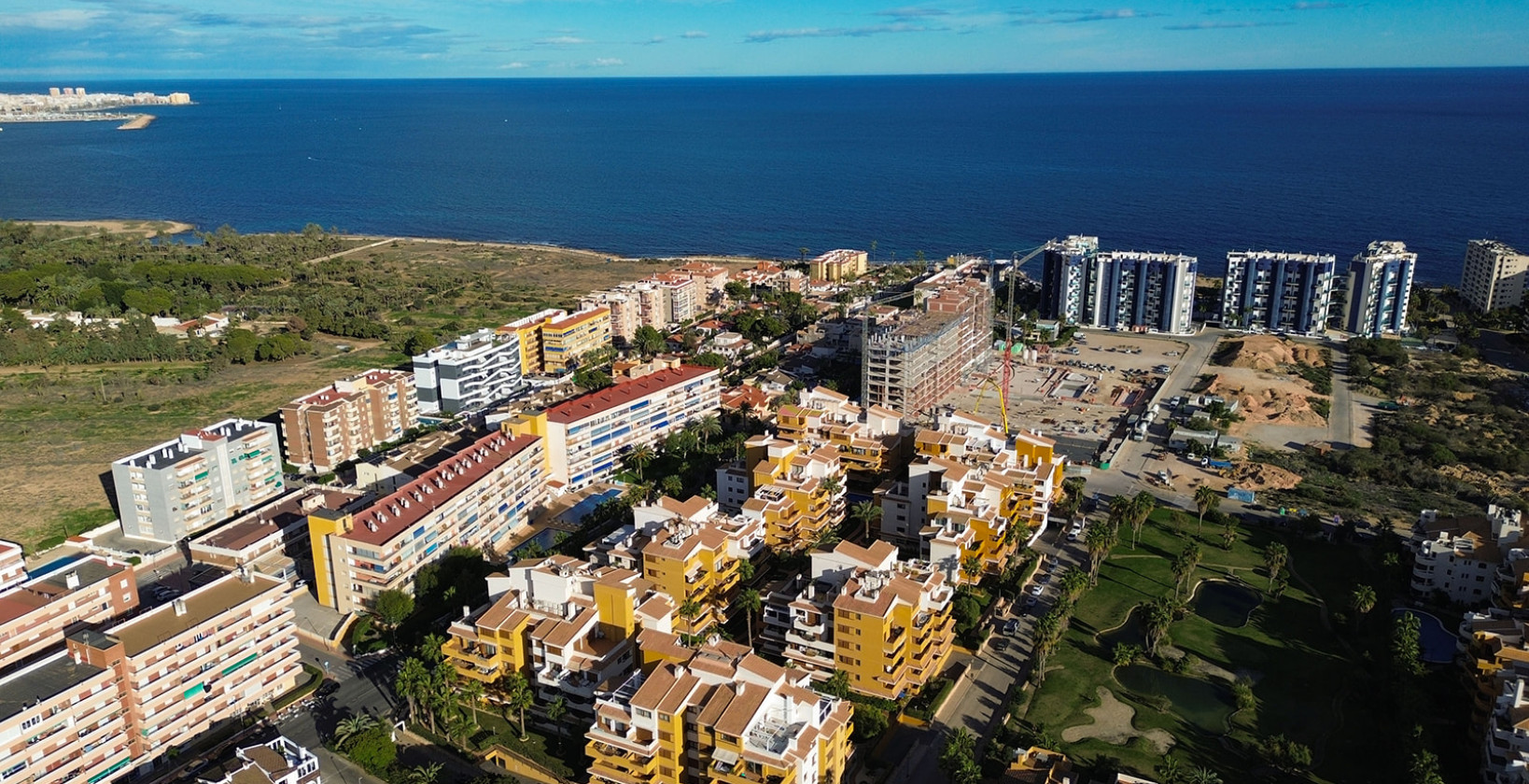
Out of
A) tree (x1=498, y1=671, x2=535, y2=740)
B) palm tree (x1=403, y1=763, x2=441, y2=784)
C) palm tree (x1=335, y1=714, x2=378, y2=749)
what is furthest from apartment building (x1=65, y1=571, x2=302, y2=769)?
tree (x1=498, y1=671, x2=535, y2=740)

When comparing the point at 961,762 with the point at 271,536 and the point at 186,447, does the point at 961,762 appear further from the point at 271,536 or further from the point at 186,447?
the point at 186,447

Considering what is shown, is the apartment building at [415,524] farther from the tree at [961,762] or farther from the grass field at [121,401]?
the tree at [961,762]

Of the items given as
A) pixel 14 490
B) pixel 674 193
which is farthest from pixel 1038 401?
pixel 674 193

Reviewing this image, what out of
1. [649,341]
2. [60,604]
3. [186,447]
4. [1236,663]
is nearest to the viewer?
[60,604]

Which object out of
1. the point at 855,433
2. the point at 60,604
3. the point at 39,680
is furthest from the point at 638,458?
the point at 39,680

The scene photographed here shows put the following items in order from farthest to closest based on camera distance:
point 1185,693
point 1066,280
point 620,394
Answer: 1. point 1066,280
2. point 620,394
3. point 1185,693

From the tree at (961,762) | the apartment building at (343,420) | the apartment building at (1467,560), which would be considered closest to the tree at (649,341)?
the apartment building at (343,420)
